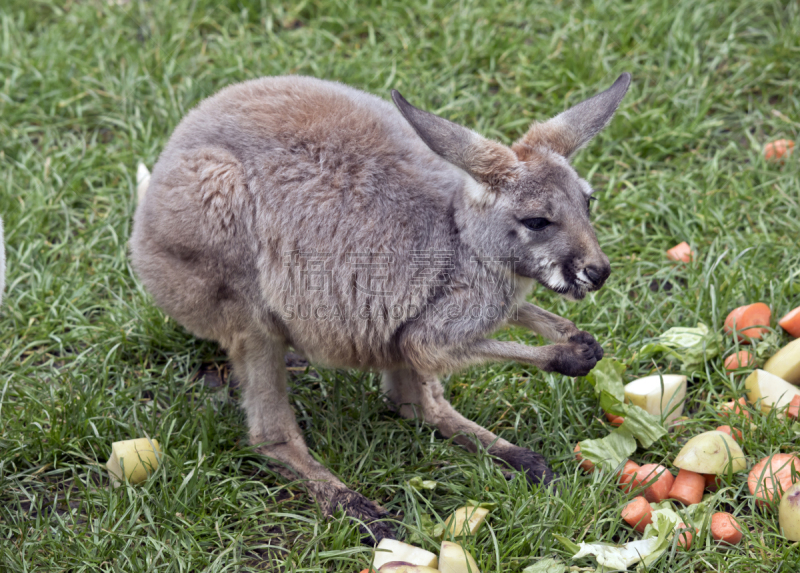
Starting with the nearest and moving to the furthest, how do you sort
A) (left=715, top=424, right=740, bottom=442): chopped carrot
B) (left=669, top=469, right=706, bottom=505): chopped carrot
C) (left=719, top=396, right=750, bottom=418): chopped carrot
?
(left=669, top=469, right=706, bottom=505): chopped carrot → (left=715, top=424, right=740, bottom=442): chopped carrot → (left=719, top=396, right=750, bottom=418): chopped carrot

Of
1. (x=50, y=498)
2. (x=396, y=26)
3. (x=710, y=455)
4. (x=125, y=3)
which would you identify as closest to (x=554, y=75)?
(x=396, y=26)

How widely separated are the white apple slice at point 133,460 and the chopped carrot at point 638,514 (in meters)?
2.23

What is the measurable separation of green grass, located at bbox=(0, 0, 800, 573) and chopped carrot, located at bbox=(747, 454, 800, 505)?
0.10 metres

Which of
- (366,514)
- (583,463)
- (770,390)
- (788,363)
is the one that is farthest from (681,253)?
(366,514)

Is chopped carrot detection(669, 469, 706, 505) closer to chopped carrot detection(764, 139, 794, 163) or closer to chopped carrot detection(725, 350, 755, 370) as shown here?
chopped carrot detection(725, 350, 755, 370)

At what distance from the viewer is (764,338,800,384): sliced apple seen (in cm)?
393

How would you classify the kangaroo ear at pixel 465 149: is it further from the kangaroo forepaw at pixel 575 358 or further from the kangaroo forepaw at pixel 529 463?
the kangaroo forepaw at pixel 529 463

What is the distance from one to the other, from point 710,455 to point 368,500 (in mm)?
1616

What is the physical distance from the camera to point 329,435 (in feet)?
13.1

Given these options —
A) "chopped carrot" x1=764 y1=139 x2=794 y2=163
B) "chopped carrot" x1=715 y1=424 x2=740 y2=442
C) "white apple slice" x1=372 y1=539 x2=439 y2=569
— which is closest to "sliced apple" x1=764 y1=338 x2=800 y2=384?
"chopped carrot" x1=715 y1=424 x2=740 y2=442

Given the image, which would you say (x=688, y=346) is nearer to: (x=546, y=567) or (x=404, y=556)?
(x=546, y=567)

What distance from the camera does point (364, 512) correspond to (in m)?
3.63

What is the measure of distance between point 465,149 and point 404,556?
5.79 ft

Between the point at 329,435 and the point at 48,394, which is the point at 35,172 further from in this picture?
the point at 329,435
